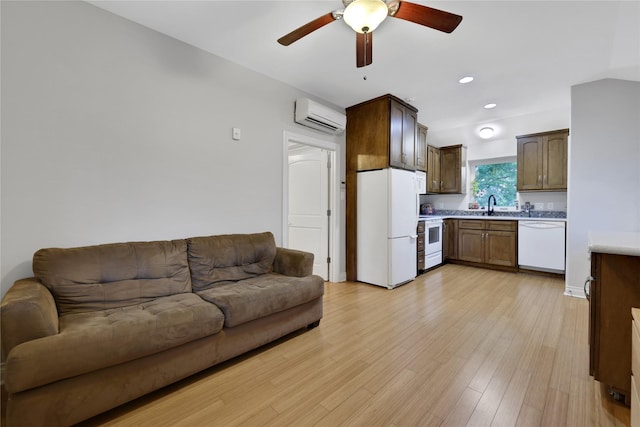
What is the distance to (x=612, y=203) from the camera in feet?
10.2

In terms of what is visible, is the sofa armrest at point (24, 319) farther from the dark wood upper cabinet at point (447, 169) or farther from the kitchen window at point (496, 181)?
the kitchen window at point (496, 181)

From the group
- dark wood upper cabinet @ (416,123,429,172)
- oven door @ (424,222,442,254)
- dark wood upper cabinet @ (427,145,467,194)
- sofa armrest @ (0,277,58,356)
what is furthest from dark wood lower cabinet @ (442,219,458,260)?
sofa armrest @ (0,277,58,356)

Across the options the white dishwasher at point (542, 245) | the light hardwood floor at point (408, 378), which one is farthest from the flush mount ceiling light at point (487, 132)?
the light hardwood floor at point (408, 378)

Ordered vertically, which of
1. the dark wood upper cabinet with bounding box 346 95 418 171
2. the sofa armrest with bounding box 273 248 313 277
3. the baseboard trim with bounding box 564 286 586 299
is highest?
the dark wood upper cabinet with bounding box 346 95 418 171

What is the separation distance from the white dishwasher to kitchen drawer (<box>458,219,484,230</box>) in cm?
57

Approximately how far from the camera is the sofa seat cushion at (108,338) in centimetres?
121

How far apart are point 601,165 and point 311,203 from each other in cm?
359

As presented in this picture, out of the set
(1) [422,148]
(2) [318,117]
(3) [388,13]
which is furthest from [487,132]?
(3) [388,13]

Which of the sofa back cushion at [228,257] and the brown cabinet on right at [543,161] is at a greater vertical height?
the brown cabinet on right at [543,161]

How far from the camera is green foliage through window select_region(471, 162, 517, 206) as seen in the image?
5.14 m

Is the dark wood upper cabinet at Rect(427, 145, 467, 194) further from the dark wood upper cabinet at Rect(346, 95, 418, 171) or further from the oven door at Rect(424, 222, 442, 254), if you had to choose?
the dark wood upper cabinet at Rect(346, 95, 418, 171)

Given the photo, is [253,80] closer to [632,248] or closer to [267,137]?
[267,137]

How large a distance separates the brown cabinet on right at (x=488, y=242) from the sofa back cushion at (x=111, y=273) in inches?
186

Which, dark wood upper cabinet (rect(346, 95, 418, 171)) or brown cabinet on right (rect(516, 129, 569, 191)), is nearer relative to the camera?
dark wood upper cabinet (rect(346, 95, 418, 171))
